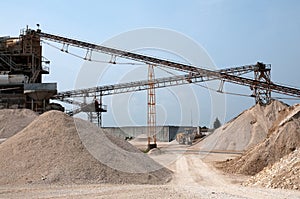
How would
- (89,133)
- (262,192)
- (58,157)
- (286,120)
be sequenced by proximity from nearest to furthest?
(262,192)
(58,157)
(89,133)
(286,120)

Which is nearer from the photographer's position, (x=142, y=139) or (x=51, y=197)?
(x=51, y=197)

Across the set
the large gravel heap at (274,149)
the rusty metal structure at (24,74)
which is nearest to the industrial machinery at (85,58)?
the rusty metal structure at (24,74)

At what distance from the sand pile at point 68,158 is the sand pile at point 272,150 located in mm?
4755

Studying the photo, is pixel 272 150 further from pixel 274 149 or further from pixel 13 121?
pixel 13 121

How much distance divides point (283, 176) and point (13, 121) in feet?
74.5

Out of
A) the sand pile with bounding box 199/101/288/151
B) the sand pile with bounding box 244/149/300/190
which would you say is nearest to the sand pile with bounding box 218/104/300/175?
the sand pile with bounding box 244/149/300/190

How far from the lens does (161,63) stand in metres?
41.9

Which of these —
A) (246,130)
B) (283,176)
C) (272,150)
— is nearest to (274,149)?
(272,150)

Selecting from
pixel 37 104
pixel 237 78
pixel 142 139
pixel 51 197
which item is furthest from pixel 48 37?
pixel 51 197

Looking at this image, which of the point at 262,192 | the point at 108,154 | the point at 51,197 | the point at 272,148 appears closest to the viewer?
the point at 51,197

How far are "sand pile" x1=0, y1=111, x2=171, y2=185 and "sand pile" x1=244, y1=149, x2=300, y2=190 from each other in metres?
4.08

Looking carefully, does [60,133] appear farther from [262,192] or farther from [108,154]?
[262,192]

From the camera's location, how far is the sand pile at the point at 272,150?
67.6 ft

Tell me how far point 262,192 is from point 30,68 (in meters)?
33.5
